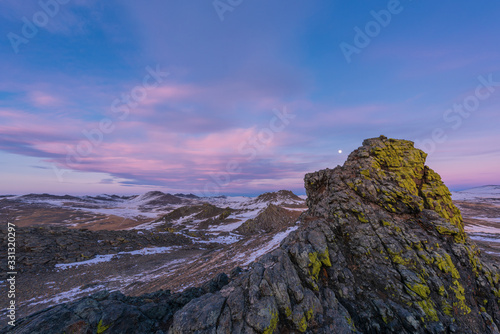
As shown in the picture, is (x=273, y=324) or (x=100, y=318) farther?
(x=100, y=318)

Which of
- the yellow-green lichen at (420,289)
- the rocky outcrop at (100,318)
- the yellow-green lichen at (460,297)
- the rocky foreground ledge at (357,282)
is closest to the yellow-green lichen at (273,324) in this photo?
the rocky foreground ledge at (357,282)

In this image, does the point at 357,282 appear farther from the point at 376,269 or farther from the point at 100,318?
the point at 100,318

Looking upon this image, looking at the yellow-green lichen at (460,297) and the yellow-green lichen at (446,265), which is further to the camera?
the yellow-green lichen at (446,265)

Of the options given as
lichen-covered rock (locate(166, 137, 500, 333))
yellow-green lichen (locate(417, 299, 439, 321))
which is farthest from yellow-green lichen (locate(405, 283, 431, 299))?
yellow-green lichen (locate(417, 299, 439, 321))

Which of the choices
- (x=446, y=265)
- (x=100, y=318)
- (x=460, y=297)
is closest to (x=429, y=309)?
(x=460, y=297)

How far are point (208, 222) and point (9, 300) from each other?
5921cm

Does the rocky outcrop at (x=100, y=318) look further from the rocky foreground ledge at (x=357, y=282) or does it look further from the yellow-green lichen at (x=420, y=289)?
the yellow-green lichen at (x=420, y=289)

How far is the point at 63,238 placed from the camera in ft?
115

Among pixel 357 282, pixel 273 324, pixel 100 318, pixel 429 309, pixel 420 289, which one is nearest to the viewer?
pixel 273 324

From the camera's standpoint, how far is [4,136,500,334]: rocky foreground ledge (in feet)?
30.4

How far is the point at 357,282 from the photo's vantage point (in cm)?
1227

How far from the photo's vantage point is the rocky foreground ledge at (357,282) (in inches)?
365

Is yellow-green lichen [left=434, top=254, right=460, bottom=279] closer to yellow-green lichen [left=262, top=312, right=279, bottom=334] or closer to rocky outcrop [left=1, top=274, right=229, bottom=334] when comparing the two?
yellow-green lichen [left=262, top=312, right=279, bottom=334]

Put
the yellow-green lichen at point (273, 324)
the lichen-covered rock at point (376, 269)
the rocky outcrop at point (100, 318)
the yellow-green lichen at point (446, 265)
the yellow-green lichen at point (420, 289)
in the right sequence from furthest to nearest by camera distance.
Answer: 1. the yellow-green lichen at point (446, 265)
2. the yellow-green lichen at point (420, 289)
3. the lichen-covered rock at point (376, 269)
4. the yellow-green lichen at point (273, 324)
5. the rocky outcrop at point (100, 318)
